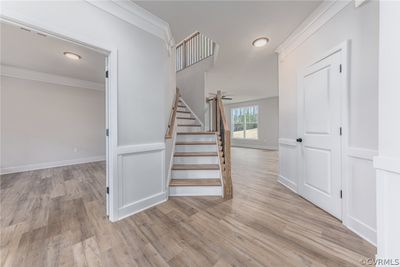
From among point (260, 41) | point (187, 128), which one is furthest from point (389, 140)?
point (187, 128)

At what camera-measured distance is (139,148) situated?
6.93 feet

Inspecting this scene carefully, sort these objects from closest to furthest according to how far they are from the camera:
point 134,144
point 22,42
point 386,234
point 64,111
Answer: point 386,234 < point 134,144 < point 22,42 < point 64,111

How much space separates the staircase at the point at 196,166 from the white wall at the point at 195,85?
1.35 meters

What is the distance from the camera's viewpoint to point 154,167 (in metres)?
2.30

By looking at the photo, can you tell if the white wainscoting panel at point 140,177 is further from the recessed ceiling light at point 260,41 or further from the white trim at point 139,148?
the recessed ceiling light at point 260,41

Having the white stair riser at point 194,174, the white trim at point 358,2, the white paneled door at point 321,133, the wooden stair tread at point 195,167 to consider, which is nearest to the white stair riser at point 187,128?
the wooden stair tread at point 195,167

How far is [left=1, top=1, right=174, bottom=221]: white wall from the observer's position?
5.27ft

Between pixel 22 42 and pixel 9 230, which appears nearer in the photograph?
pixel 9 230

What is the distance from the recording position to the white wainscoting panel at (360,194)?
1.51 metres

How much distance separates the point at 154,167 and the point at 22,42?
3.25 m

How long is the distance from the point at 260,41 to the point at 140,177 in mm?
2975

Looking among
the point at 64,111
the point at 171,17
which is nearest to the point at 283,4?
→ the point at 171,17

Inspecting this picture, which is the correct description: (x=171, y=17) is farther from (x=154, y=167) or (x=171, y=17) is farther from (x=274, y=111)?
(x=274, y=111)

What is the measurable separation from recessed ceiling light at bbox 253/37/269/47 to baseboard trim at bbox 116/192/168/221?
299cm
